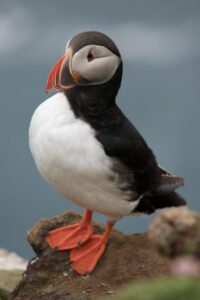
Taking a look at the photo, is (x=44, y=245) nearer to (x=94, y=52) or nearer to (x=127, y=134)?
(x=127, y=134)

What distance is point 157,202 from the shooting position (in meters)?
4.61

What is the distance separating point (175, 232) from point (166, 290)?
413mm

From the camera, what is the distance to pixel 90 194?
4121 millimetres

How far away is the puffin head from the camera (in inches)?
153

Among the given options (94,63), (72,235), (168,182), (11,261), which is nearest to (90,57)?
(94,63)

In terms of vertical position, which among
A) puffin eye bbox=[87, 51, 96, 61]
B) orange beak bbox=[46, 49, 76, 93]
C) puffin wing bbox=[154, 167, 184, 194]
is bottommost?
puffin wing bbox=[154, 167, 184, 194]

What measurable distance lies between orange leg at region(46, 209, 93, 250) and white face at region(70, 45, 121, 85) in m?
1.66

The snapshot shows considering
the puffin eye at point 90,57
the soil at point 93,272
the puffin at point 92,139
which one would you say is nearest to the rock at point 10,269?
the soil at point 93,272

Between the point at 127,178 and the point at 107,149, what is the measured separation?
0.35m

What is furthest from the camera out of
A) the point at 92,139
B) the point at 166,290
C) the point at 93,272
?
the point at 93,272

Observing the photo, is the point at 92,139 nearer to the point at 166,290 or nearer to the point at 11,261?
the point at 166,290

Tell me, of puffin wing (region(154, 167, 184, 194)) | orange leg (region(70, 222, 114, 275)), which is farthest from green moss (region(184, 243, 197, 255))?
orange leg (region(70, 222, 114, 275))

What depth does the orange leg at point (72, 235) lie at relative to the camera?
16.4 ft

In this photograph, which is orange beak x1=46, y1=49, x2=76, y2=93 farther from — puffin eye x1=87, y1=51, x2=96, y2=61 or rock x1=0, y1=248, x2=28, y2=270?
rock x1=0, y1=248, x2=28, y2=270
